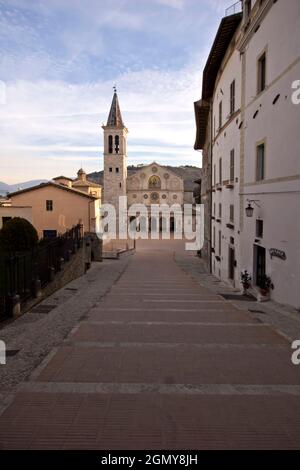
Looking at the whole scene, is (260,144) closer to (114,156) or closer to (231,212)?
(231,212)

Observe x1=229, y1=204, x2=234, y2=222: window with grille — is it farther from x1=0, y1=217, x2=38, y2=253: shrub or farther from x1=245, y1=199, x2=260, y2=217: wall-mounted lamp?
x1=0, y1=217, x2=38, y2=253: shrub

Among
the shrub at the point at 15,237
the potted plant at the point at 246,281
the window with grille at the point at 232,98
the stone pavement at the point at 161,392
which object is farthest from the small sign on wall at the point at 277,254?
the shrub at the point at 15,237

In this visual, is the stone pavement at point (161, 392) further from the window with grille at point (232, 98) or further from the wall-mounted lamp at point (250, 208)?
the window with grille at point (232, 98)

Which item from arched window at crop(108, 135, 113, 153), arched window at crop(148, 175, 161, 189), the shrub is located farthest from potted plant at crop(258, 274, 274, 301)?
arched window at crop(148, 175, 161, 189)

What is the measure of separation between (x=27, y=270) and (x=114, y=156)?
5888cm

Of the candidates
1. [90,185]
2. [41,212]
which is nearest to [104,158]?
[90,185]

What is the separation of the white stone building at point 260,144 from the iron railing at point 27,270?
7.52 meters

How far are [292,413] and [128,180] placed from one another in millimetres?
69130

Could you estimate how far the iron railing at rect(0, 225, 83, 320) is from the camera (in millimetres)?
10531

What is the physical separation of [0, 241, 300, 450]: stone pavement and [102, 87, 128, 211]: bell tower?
6233 centimetres

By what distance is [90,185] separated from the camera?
53344 mm

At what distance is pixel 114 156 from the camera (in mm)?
69688

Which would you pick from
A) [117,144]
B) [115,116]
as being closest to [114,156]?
[117,144]
